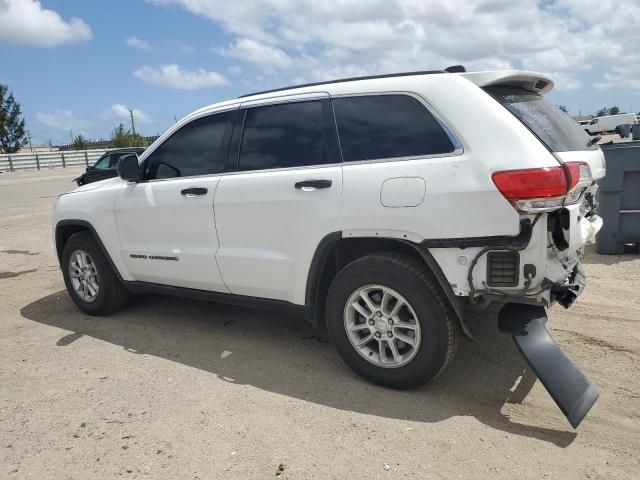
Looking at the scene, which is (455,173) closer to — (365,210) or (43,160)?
(365,210)

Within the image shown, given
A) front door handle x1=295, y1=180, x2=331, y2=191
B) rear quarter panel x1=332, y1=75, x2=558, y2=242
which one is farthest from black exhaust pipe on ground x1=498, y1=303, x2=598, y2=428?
front door handle x1=295, y1=180, x2=331, y2=191

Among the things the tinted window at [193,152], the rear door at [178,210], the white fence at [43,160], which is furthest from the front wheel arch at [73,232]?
the white fence at [43,160]

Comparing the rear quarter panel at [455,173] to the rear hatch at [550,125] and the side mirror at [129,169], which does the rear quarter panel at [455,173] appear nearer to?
the rear hatch at [550,125]

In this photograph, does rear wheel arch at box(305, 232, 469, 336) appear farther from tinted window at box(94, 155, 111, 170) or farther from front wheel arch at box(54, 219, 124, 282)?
tinted window at box(94, 155, 111, 170)

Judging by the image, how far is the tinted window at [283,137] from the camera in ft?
11.9

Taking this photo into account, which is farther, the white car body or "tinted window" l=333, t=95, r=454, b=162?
"tinted window" l=333, t=95, r=454, b=162

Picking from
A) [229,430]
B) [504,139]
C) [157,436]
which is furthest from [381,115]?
[157,436]

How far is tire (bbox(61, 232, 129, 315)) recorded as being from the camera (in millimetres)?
4973

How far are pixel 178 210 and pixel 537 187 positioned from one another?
272cm

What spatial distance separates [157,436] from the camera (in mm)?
2988

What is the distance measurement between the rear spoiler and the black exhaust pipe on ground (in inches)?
53.6

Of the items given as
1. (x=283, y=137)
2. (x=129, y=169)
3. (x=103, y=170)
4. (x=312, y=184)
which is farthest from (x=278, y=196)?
(x=103, y=170)

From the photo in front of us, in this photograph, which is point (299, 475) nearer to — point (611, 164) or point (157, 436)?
→ point (157, 436)

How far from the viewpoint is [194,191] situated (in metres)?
4.07
